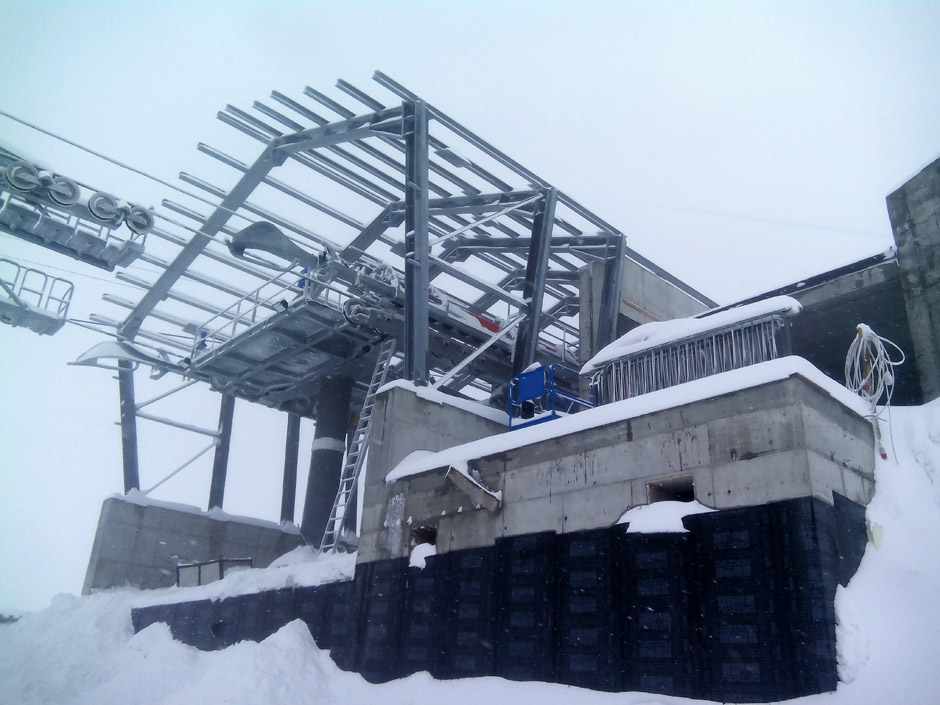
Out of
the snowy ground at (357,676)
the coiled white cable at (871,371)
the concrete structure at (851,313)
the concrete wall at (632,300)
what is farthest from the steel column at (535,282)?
the coiled white cable at (871,371)

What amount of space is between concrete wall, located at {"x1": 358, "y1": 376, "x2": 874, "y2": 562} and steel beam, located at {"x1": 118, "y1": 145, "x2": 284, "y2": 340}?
10.5 metres

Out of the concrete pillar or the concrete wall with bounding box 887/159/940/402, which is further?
the concrete pillar

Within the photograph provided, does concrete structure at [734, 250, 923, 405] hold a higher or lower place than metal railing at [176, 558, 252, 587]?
higher

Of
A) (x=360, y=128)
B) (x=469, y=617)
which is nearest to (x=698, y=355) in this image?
(x=469, y=617)

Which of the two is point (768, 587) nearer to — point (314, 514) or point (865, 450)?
point (865, 450)

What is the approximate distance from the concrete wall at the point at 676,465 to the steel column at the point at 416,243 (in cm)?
331

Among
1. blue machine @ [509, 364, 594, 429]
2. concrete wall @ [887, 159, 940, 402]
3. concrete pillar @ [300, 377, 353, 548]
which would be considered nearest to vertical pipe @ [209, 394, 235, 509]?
concrete pillar @ [300, 377, 353, 548]

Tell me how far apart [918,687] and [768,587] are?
170cm

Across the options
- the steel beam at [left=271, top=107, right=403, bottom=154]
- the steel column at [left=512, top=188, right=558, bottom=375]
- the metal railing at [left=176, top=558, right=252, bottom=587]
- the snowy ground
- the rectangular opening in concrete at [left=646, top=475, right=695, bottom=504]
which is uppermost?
the steel beam at [left=271, top=107, right=403, bottom=154]

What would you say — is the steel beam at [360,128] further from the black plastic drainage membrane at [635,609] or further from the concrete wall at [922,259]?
the concrete wall at [922,259]

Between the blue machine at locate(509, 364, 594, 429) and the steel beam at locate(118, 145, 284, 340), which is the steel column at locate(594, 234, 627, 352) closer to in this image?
the blue machine at locate(509, 364, 594, 429)

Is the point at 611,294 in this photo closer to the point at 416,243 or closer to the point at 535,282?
the point at 535,282

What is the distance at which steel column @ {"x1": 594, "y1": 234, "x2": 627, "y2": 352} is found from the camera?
66.6ft

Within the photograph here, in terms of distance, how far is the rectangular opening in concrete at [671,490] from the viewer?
412 inches
